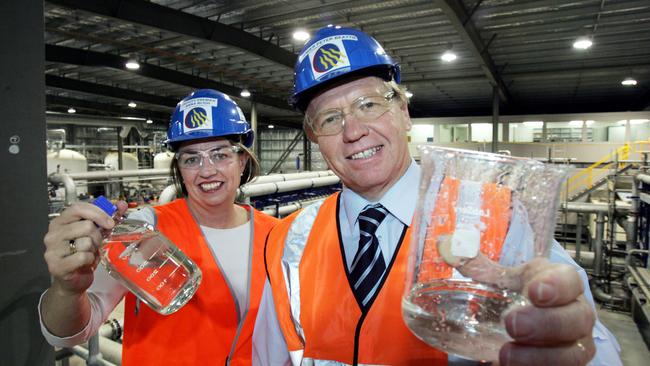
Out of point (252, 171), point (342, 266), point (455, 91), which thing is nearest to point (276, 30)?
point (252, 171)

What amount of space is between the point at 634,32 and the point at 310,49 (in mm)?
10623

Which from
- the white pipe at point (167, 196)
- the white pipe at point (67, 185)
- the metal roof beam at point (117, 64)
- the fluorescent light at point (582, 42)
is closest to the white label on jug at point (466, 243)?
the white pipe at point (167, 196)

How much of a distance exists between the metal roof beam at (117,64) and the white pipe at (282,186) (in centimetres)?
701

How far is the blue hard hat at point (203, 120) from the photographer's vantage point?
208cm

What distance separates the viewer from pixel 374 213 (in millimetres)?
1283

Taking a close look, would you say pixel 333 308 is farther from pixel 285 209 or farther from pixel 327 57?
pixel 285 209

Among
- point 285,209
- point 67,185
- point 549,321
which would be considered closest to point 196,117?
point 549,321

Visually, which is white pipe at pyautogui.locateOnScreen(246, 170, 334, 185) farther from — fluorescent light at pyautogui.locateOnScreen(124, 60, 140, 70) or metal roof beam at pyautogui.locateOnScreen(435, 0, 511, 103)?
fluorescent light at pyautogui.locateOnScreen(124, 60, 140, 70)

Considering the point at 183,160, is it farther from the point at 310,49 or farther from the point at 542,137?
the point at 542,137

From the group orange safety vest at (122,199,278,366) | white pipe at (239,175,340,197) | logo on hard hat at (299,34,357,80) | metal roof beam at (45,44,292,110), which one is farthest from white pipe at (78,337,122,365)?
metal roof beam at (45,44,292,110)

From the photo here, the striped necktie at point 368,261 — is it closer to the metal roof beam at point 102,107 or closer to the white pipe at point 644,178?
the white pipe at point 644,178

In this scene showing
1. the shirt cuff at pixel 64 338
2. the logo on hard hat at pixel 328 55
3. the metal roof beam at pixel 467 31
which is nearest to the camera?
the logo on hard hat at pixel 328 55

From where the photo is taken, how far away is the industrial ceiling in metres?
7.37

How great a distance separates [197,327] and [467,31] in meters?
7.98
